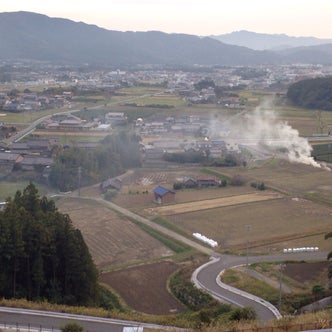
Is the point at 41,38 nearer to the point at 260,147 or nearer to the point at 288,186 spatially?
the point at 260,147

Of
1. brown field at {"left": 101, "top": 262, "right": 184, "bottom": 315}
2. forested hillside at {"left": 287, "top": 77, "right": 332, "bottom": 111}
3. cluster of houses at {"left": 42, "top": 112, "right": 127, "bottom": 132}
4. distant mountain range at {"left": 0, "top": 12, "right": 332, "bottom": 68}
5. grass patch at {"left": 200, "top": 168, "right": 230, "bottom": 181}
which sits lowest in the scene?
brown field at {"left": 101, "top": 262, "right": 184, "bottom": 315}

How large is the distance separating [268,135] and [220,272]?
11.9 meters

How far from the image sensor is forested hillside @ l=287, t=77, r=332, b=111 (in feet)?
82.3

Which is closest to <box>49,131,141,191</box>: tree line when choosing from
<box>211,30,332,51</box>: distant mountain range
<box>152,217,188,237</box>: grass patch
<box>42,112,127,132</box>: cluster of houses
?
<box>152,217,188,237</box>: grass patch

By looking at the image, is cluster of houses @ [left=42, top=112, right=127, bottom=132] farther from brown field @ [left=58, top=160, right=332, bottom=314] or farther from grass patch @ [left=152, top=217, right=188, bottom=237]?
grass patch @ [left=152, top=217, right=188, bottom=237]

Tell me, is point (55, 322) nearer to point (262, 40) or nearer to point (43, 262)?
point (43, 262)

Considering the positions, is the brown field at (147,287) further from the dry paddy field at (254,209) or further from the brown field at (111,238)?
the dry paddy field at (254,209)

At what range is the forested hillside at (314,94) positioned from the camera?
25.1m

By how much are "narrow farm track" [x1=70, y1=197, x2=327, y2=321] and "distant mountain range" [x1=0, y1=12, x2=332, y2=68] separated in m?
52.1

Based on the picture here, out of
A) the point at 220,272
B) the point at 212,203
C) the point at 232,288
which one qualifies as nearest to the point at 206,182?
the point at 212,203

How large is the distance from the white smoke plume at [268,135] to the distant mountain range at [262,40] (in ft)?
429

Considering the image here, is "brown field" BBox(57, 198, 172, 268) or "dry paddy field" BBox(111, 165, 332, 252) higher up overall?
"dry paddy field" BBox(111, 165, 332, 252)

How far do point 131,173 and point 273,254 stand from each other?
6197mm

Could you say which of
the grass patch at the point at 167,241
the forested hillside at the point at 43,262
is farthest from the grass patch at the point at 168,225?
the forested hillside at the point at 43,262
